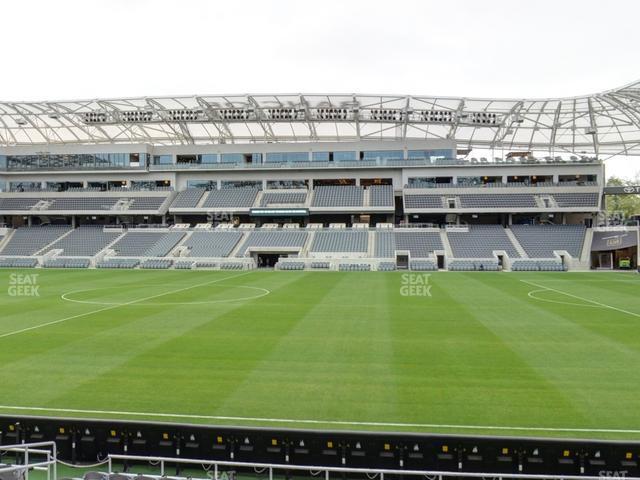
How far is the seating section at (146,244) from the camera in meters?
56.1

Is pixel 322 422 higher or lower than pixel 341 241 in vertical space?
lower

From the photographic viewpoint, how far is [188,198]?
66.0 meters

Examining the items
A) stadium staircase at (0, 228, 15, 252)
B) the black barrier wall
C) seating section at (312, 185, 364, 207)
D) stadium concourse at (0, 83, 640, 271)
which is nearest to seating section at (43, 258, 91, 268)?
stadium concourse at (0, 83, 640, 271)

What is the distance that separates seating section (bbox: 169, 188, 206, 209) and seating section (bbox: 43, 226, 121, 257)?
28.2 ft

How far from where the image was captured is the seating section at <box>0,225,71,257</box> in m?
58.5

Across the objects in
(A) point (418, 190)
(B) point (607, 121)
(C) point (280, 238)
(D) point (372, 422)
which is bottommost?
(D) point (372, 422)

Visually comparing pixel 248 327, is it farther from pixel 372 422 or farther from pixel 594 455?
pixel 594 455

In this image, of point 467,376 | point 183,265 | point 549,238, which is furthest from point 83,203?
point 467,376

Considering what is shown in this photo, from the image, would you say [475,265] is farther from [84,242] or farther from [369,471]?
[84,242]

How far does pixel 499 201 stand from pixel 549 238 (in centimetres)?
775

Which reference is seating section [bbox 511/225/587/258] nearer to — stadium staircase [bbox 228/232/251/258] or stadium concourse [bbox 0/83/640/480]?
stadium concourse [bbox 0/83/640/480]

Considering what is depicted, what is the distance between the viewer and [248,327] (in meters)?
19.2

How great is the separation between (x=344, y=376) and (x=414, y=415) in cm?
307

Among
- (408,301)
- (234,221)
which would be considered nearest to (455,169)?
(234,221)
